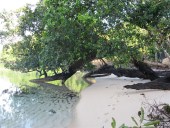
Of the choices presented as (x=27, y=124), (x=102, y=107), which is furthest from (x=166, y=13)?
(x=27, y=124)

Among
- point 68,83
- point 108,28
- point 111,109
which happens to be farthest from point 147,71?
point 68,83

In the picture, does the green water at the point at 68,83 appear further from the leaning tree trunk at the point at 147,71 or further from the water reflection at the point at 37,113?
the water reflection at the point at 37,113

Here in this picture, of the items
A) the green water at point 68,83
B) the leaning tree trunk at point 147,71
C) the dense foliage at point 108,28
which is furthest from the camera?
the green water at point 68,83

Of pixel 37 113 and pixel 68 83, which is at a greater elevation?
pixel 68 83

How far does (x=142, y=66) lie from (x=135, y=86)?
3493 mm

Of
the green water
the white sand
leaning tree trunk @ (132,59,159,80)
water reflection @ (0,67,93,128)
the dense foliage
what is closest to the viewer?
the white sand

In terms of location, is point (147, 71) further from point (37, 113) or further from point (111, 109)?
point (37, 113)

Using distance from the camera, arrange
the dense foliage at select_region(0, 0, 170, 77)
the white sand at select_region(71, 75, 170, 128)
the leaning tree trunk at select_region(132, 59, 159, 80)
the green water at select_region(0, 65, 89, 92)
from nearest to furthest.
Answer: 1. the white sand at select_region(71, 75, 170, 128)
2. the dense foliage at select_region(0, 0, 170, 77)
3. the leaning tree trunk at select_region(132, 59, 159, 80)
4. the green water at select_region(0, 65, 89, 92)

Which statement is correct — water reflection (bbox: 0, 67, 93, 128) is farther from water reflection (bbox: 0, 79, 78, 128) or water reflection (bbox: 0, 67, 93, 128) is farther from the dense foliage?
the dense foliage

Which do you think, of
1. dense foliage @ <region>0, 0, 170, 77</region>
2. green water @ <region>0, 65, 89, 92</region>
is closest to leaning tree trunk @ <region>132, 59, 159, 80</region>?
dense foliage @ <region>0, 0, 170, 77</region>

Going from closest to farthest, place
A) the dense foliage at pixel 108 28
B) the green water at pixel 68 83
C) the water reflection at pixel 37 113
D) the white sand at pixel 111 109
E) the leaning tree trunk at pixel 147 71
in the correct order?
the white sand at pixel 111 109
the water reflection at pixel 37 113
the dense foliage at pixel 108 28
the leaning tree trunk at pixel 147 71
the green water at pixel 68 83

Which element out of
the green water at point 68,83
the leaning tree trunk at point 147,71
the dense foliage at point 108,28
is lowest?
the green water at point 68,83

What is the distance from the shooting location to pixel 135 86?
37.9ft

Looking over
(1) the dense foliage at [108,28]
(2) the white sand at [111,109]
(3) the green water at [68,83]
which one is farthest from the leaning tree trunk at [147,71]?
(3) the green water at [68,83]
